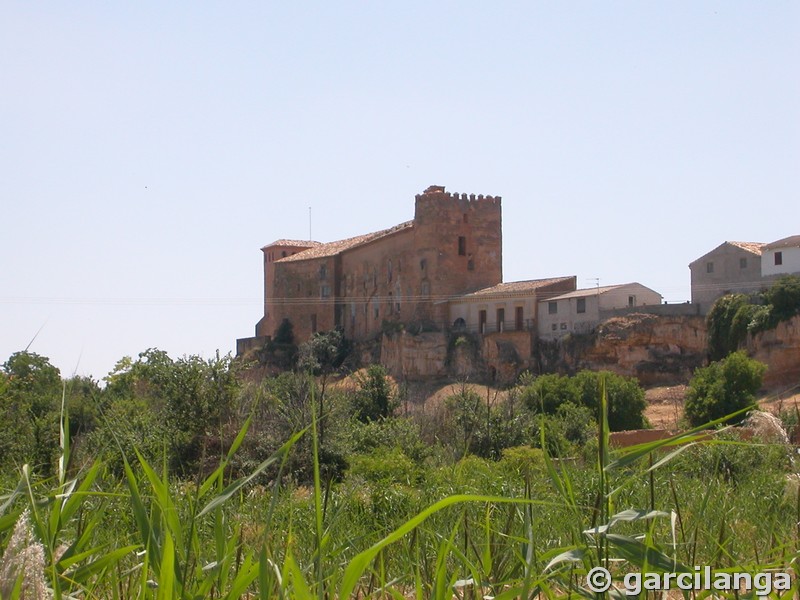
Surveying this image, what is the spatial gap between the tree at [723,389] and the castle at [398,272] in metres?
16.2

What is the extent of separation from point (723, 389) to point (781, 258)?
9592 mm

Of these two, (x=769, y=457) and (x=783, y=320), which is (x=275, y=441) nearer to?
(x=769, y=457)

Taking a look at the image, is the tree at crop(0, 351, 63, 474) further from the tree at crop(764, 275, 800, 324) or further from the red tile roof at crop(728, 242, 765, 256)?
the red tile roof at crop(728, 242, 765, 256)

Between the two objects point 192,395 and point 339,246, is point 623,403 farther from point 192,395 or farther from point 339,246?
point 339,246

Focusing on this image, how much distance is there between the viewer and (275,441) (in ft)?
55.1

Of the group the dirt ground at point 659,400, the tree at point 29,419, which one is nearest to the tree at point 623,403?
the dirt ground at point 659,400

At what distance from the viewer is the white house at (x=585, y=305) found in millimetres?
36438

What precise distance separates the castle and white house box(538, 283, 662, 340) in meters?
5.26

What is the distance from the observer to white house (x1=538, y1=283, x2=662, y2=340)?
1435 inches

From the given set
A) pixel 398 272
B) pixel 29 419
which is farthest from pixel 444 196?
pixel 29 419

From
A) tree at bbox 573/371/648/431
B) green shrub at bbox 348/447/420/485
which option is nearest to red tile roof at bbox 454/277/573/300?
tree at bbox 573/371/648/431

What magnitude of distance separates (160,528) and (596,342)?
3321cm

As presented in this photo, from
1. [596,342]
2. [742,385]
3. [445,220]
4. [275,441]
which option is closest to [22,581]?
[275,441]

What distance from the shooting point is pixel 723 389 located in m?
25.6
